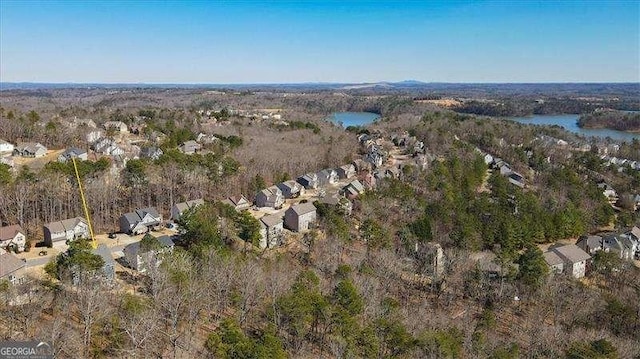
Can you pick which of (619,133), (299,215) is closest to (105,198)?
(299,215)

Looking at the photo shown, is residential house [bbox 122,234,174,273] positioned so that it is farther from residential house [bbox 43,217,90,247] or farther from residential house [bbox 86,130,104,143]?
residential house [bbox 86,130,104,143]

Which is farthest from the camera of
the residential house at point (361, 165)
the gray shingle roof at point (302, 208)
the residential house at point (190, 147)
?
the residential house at point (361, 165)

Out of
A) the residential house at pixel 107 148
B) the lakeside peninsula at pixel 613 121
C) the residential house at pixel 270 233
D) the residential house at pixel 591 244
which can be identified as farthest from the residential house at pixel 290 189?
the lakeside peninsula at pixel 613 121

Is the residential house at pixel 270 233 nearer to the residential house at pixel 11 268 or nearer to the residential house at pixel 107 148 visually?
the residential house at pixel 11 268

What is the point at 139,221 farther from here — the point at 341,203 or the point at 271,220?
the point at 341,203

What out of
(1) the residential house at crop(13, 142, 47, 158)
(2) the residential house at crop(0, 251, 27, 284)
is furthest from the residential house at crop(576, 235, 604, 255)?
(1) the residential house at crop(13, 142, 47, 158)

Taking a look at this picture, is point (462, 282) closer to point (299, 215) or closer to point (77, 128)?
point (299, 215)
